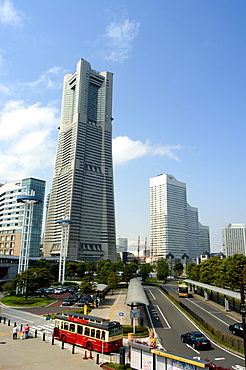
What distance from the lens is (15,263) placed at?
9131 cm

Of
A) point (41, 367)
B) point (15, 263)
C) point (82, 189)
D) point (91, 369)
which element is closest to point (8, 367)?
point (41, 367)

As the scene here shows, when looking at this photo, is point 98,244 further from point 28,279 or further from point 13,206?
point 28,279

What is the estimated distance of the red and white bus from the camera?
2345cm

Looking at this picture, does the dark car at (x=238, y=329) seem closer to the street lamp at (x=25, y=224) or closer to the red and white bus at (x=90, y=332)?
the red and white bus at (x=90, y=332)

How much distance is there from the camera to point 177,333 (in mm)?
30547

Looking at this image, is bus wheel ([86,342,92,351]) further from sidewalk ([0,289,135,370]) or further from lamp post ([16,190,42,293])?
lamp post ([16,190,42,293])

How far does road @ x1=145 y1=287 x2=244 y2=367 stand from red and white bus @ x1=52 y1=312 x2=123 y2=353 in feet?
16.1

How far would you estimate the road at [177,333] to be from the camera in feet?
73.8

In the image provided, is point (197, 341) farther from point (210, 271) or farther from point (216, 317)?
point (210, 271)

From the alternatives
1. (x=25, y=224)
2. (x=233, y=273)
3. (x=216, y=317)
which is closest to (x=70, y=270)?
(x=25, y=224)

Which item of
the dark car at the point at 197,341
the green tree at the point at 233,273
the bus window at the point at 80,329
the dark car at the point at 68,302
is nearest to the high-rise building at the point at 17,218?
the dark car at the point at 68,302

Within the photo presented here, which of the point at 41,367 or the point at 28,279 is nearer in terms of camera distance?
the point at 41,367

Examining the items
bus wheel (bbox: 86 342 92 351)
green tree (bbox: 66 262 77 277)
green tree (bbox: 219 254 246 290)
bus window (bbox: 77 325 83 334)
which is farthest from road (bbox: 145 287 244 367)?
green tree (bbox: 66 262 77 277)

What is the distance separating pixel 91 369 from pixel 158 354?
566 cm
